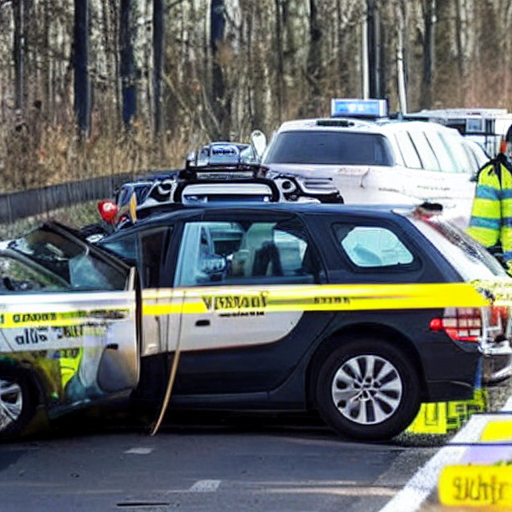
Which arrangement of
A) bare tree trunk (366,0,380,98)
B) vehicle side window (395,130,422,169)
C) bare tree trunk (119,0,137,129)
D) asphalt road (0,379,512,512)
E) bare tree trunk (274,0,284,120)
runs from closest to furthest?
1. asphalt road (0,379,512,512)
2. vehicle side window (395,130,422,169)
3. bare tree trunk (119,0,137,129)
4. bare tree trunk (366,0,380,98)
5. bare tree trunk (274,0,284,120)

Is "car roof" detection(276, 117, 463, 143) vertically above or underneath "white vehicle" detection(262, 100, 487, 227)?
above

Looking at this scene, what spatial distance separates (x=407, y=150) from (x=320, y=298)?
7.87 metres

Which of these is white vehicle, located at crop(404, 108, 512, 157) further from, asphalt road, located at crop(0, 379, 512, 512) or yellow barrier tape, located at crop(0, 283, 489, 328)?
A: yellow barrier tape, located at crop(0, 283, 489, 328)

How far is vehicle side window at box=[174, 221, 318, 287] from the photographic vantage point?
881cm

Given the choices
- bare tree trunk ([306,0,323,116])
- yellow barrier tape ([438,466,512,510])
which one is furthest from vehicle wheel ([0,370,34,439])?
bare tree trunk ([306,0,323,116])

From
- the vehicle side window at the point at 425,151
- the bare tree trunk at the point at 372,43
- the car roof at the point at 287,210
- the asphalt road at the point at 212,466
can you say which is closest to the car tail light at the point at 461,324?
the asphalt road at the point at 212,466

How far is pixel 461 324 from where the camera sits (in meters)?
8.60

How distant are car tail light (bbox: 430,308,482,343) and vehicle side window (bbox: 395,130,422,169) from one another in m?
7.63

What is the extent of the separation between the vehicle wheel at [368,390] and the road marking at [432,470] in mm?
375

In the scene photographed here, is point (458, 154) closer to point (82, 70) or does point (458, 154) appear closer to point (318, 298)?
point (318, 298)

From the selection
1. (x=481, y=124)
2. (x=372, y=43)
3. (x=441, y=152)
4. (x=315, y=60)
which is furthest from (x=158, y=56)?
(x=441, y=152)

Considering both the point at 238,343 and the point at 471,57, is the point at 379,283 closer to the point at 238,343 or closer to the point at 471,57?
the point at 238,343

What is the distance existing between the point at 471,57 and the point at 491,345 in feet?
217

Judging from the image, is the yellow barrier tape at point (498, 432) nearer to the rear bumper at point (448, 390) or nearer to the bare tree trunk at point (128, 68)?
the rear bumper at point (448, 390)
